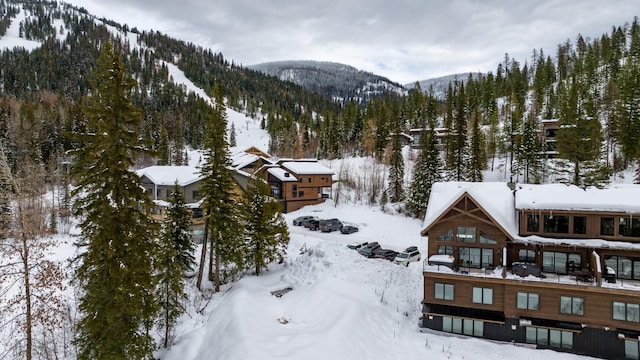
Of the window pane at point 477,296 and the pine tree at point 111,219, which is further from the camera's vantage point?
the window pane at point 477,296

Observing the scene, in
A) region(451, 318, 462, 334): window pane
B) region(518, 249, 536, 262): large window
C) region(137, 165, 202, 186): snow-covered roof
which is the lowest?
region(451, 318, 462, 334): window pane

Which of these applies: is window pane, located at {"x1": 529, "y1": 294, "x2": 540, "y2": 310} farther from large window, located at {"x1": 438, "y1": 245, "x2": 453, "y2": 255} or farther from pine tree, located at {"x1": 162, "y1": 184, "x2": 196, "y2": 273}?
pine tree, located at {"x1": 162, "y1": 184, "x2": 196, "y2": 273}

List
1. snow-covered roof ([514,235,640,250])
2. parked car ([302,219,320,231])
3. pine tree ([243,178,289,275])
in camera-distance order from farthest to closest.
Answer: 1. parked car ([302,219,320,231])
2. pine tree ([243,178,289,275])
3. snow-covered roof ([514,235,640,250])

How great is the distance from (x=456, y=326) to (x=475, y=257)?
18.0 feet

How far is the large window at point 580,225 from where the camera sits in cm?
2534

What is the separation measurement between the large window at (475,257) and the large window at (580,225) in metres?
5.91

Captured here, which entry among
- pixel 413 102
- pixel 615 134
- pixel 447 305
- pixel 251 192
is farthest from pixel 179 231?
pixel 413 102

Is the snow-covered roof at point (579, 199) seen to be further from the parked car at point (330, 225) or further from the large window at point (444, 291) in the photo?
the parked car at point (330, 225)

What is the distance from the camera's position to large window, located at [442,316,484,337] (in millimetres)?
26172

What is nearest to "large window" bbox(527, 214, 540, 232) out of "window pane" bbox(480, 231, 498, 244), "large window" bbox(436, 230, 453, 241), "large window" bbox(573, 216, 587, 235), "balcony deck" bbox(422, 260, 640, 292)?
"large window" bbox(573, 216, 587, 235)

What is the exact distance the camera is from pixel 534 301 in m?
25.1

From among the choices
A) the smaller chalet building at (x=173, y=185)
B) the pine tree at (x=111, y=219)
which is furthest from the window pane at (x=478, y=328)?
the smaller chalet building at (x=173, y=185)

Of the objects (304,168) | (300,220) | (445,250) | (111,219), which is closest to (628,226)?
(445,250)

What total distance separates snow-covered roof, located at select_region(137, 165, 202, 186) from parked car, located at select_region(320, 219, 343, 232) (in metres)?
17.9
